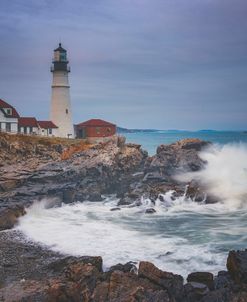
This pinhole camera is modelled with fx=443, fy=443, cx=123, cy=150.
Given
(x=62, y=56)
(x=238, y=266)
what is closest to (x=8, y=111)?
(x=62, y=56)

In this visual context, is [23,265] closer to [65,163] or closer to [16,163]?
[65,163]

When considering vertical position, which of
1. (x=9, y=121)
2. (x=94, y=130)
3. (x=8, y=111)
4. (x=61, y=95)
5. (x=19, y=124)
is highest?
(x=61, y=95)

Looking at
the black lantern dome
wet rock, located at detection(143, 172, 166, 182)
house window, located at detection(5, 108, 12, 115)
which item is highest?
the black lantern dome

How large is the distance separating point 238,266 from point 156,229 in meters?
7.86

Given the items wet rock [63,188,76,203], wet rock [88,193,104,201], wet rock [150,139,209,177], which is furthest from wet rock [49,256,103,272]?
wet rock [150,139,209,177]

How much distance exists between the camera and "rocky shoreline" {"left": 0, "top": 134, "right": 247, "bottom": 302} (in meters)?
10.5

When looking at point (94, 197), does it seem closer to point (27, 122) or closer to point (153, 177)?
point (153, 177)

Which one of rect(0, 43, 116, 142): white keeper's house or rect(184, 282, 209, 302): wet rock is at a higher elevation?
rect(0, 43, 116, 142): white keeper's house

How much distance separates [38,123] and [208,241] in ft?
102

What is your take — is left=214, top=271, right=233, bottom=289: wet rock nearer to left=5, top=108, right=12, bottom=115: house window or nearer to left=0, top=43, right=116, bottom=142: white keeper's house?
left=0, top=43, right=116, bottom=142: white keeper's house

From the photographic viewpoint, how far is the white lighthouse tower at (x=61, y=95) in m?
43.3

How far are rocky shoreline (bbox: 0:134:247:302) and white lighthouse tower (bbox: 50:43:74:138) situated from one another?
818 centimetres

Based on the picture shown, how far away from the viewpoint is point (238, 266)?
10805 millimetres

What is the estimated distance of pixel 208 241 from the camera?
53.4 feet
